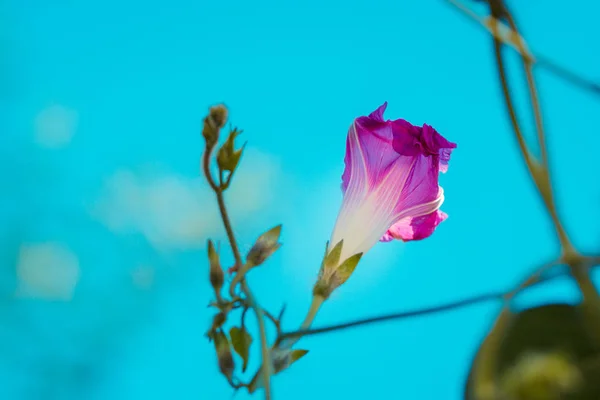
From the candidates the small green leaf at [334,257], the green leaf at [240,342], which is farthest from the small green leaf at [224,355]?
the small green leaf at [334,257]

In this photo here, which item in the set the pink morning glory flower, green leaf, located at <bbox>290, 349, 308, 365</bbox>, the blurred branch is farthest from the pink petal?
the blurred branch

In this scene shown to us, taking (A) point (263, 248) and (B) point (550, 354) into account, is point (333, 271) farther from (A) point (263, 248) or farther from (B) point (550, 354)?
(B) point (550, 354)

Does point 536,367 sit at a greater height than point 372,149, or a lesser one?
lesser

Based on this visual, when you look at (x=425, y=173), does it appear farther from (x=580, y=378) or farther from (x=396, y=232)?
(x=580, y=378)

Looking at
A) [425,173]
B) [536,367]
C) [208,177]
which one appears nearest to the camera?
[536,367]

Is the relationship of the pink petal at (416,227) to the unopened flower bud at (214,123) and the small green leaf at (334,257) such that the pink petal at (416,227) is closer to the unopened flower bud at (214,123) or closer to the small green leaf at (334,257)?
the small green leaf at (334,257)

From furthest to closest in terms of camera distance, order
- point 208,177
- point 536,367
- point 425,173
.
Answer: point 425,173 < point 208,177 < point 536,367

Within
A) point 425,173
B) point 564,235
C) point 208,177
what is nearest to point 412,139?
point 425,173
